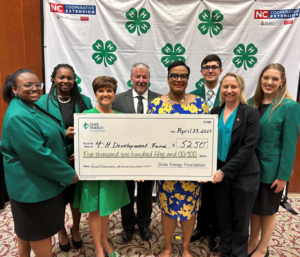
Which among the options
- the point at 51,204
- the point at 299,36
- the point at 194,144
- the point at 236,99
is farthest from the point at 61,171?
the point at 299,36

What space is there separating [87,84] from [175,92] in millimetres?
1679

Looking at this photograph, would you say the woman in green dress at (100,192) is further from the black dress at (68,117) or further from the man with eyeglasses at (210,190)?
the man with eyeglasses at (210,190)

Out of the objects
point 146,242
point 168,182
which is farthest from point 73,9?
point 146,242

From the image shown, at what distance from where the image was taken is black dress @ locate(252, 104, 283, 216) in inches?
64.7

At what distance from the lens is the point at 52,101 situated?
1740 mm

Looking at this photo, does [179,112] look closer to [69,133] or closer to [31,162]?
[69,133]

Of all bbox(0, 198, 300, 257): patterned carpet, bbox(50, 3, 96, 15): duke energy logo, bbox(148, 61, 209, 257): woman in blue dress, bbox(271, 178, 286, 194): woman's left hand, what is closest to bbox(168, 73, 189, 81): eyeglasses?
bbox(148, 61, 209, 257): woman in blue dress

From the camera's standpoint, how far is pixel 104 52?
2.69 metres

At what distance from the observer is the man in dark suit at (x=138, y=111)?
204cm

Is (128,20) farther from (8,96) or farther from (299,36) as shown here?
(299,36)

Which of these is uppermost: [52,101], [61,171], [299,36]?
[299,36]

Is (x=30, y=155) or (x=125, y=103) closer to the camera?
(x=30, y=155)

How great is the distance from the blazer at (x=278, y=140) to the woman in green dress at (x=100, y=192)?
1.23 m

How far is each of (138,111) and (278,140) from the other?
1.32 m
